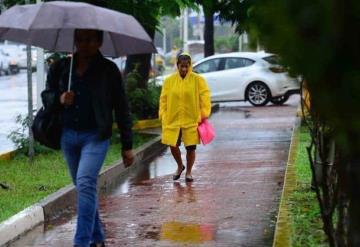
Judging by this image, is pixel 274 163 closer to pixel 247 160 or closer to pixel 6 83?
pixel 247 160

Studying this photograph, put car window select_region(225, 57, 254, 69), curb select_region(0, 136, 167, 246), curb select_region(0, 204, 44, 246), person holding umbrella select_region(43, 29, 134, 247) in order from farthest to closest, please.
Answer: car window select_region(225, 57, 254, 69), curb select_region(0, 136, 167, 246), curb select_region(0, 204, 44, 246), person holding umbrella select_region(43, 29, 134, 247)

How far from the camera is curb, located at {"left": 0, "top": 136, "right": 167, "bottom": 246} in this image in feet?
21.7

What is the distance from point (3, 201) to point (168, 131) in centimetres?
276

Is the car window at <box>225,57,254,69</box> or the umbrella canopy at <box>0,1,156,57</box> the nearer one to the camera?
the umbrella canopy at <box>0,1,156,57</box>

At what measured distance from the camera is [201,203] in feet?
27.3

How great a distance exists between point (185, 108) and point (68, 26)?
450cm

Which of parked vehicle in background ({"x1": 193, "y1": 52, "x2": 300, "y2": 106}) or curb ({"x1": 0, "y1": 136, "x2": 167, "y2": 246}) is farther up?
parked vehicle in background ({"x1": 193, "y1": 52, "x2": 300, "y2": 106})

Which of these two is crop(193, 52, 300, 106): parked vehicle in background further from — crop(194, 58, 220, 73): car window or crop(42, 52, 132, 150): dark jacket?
crop(42, 52, 132, 150): dark jacket

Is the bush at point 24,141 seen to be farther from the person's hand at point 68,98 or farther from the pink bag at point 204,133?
the person's hand at point 68,98

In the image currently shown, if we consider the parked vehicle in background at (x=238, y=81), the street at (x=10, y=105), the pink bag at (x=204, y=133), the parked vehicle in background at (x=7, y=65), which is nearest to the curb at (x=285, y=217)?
the pink bag at (x=204, y=133)

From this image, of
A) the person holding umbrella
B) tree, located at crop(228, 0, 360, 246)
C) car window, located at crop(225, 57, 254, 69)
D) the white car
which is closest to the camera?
tree, located at crop(228, 0, 360, 246)

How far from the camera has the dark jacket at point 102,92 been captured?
560 centimetres

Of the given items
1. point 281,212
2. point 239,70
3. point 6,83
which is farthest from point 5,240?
point 6,83

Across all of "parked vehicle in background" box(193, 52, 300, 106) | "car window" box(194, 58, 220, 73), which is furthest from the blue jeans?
"car window" box(194, 58, 220, 73)
